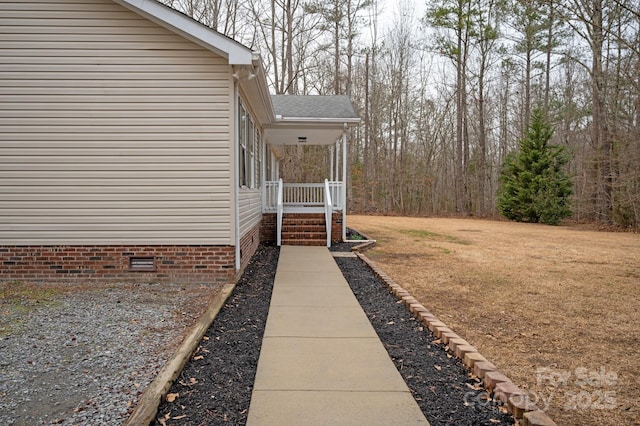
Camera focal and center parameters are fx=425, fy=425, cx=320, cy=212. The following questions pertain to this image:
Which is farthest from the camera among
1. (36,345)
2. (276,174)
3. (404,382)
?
(276,174)

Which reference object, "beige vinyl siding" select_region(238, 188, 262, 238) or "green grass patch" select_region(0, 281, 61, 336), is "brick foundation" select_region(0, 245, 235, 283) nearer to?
"green grass patch" select_region(0, 281, 61, 336)

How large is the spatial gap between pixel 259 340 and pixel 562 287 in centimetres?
473

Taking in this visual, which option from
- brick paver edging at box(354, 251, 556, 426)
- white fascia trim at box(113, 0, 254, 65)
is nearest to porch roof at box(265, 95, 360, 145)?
white fascia trim at box(113, 0, 254, 65)

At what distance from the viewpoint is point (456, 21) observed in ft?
78.3

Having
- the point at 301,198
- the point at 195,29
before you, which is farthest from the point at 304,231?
the point at 195,29

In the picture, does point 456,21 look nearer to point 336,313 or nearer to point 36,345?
point 336,313

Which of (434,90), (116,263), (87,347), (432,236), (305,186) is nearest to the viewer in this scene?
(87,347)

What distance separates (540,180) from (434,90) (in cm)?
1094

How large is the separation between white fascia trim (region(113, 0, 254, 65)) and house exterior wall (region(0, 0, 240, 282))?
289 millimetres

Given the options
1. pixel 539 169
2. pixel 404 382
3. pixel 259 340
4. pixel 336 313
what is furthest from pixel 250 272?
pixel 539 169

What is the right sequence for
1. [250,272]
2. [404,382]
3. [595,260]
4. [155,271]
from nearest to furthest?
1. [404,382]
2. [155,271]
3. [250,272]
4. [595,260]

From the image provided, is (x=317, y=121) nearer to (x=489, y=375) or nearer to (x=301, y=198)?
(x=301, y=198)

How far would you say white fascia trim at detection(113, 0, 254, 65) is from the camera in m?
5.53

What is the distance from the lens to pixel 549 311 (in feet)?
16.2
